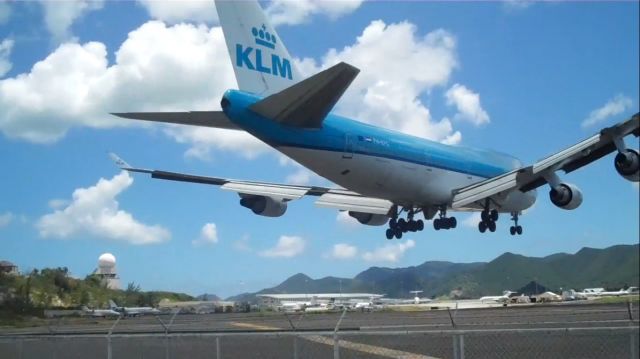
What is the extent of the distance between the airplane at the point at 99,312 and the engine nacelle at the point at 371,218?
15.3 m

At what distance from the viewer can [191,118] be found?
23.4 meters

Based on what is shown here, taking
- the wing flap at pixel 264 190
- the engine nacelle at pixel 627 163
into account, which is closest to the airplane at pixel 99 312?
the wing flap at pixel 264 190

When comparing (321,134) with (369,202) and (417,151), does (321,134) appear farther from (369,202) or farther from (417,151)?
(369,202)

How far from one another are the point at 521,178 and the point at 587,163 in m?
3.74

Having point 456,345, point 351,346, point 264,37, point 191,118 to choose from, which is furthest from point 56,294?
point 456,345

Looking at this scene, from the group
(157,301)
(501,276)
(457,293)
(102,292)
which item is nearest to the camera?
(501,276)

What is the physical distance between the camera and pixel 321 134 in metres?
26.4

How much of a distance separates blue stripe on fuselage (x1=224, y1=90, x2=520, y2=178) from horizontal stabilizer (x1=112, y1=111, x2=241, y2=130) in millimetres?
541

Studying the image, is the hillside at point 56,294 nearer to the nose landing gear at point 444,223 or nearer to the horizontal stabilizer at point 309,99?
the horizontal stabilizer at point 309,99

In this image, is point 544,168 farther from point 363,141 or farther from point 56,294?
point 56,294

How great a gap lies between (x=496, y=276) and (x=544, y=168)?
5.59 metres

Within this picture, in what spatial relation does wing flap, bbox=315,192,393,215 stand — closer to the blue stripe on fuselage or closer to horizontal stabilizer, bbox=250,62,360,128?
the blue stripe on fuselage

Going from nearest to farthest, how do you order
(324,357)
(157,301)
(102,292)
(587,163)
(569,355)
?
(569,355), (324,357), (587,163), (102,292), (157,301)

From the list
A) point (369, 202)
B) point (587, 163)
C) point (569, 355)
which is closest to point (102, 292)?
point (369, 202)
